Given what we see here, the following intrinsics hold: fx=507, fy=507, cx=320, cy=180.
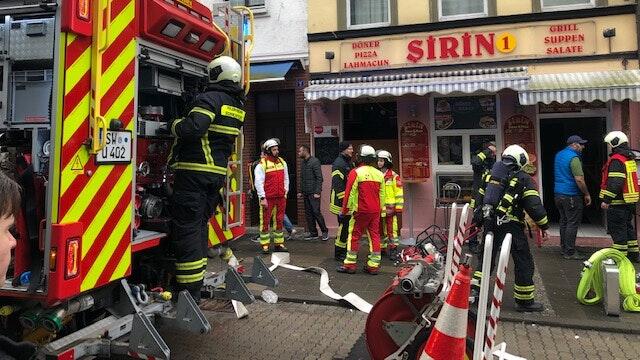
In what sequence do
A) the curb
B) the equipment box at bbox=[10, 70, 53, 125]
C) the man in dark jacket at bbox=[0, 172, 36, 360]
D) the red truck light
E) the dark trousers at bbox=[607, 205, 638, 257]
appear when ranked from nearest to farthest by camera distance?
the man in dark jacket at bbox=[0, 172, 36, 360], the red truck light, the equipment box at bbox=[10, 70, 53, 125], the curb, the dark trousers at bbox=[607, 205, 638, 257]

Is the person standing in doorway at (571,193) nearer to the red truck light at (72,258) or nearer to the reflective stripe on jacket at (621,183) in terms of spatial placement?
the reflective stripe on jacket at (621,183)

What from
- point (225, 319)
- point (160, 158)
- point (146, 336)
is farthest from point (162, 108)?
point (225, 319)

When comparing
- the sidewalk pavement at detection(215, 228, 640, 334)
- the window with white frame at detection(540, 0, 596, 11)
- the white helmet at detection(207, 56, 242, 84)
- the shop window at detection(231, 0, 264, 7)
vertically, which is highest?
the shop window at detection(231, 0, 264, 7)

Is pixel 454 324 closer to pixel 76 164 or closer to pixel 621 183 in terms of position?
pixel 76 164

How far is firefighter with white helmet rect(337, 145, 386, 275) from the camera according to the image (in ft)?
23.1

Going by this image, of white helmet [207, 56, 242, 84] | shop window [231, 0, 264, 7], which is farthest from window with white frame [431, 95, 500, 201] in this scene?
white helmet [207, 56, 242, 84]

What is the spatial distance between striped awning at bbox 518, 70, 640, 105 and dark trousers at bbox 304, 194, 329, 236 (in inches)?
157

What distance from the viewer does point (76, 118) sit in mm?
2957

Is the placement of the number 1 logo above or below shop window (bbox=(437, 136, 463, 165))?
above

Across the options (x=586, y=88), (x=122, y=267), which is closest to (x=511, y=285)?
(x=586, y=88)

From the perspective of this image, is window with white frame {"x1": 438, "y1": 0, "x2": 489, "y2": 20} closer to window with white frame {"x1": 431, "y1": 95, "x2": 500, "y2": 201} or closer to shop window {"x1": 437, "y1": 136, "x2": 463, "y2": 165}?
window with white frame {"x1": 431, "y1": 95, "x2": 500, "y2": 201}

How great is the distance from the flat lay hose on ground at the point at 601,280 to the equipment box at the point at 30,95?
5.46 meters

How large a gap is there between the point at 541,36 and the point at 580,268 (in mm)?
4199

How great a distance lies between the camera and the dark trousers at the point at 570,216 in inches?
310
